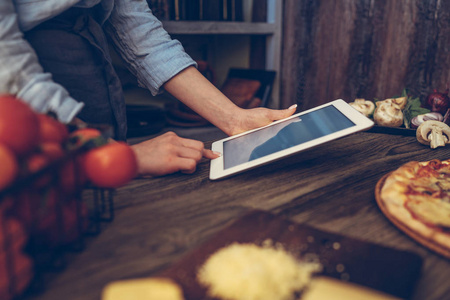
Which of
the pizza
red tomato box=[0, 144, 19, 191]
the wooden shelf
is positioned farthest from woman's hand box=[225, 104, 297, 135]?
the wooden shelf

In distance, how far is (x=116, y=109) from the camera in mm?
1156

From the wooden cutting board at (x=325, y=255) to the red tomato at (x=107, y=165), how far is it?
0.47 ft

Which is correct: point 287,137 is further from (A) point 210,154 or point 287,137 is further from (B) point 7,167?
(B) point 7,167

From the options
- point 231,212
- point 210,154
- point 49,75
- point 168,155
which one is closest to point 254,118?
point 210,154

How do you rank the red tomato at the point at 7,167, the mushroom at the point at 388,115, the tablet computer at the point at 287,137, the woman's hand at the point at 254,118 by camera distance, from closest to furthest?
the red tomato at the point at 7,167, the tablet computer at the point at 287,137, the woman's hand at the point at 254,118, the mushroom at the point at 388,115

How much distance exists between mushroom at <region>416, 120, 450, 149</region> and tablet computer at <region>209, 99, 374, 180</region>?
13.6 inches

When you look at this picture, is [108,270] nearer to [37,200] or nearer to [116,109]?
[37,200]

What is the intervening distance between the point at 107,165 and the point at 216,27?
1.72 m

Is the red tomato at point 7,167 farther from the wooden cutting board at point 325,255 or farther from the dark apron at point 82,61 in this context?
the dark apron at point 82,61

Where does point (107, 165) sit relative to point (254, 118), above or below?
above

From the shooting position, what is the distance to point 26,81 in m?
0.63

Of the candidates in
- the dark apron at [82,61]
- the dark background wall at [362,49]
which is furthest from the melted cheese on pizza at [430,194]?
the dark background wall at [362,49]

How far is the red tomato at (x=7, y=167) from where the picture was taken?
357mm

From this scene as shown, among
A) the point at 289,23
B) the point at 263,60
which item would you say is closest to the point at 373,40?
the point at 289,23
